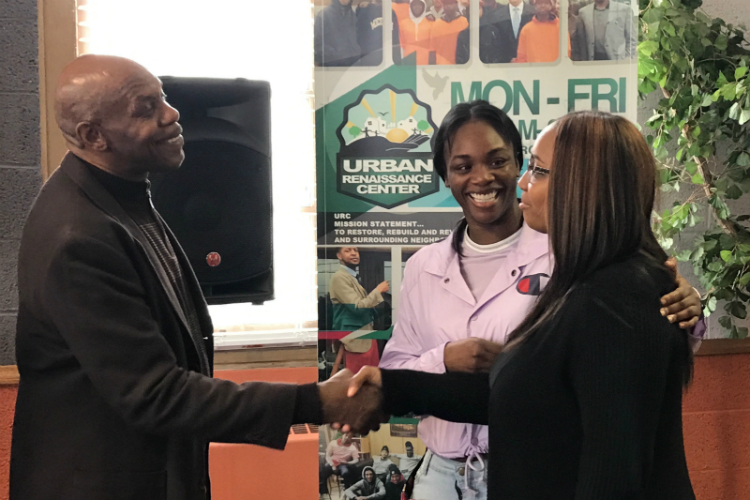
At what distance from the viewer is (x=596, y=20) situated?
1.91 m

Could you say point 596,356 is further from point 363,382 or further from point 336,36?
point 336,36

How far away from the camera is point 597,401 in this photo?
1.12 metres

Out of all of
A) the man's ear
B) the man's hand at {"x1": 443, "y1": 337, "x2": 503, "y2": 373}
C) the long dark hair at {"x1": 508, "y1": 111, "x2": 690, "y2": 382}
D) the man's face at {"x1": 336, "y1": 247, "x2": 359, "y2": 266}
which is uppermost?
the man's ear

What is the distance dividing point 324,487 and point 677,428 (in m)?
→ 1.13

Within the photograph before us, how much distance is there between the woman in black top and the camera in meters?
1.12

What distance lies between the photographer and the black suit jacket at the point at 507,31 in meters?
1.92

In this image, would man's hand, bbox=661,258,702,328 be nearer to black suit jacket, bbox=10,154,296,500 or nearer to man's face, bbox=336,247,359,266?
black suit jacket, bbox=10,154,296,500

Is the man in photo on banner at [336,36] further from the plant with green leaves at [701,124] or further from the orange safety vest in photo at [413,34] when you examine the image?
the plant with green leaves at [701,124]

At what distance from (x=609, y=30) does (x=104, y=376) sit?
1.62 m

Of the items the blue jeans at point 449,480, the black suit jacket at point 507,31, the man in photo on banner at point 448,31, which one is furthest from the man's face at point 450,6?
the blue jeans at point 449,480

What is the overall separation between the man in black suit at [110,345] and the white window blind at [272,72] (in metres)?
1.16

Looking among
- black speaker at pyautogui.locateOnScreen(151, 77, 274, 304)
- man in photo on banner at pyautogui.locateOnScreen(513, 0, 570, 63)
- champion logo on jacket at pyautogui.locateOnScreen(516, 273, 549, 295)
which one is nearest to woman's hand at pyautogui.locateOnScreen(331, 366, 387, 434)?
champion logo on jacket at pyautogui.locateOnScreen(516, 273, 549, 295)

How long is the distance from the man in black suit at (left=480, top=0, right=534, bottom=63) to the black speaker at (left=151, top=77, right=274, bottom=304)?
2.77 feet

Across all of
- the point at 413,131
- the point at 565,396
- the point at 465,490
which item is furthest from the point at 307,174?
the point at 565,396
